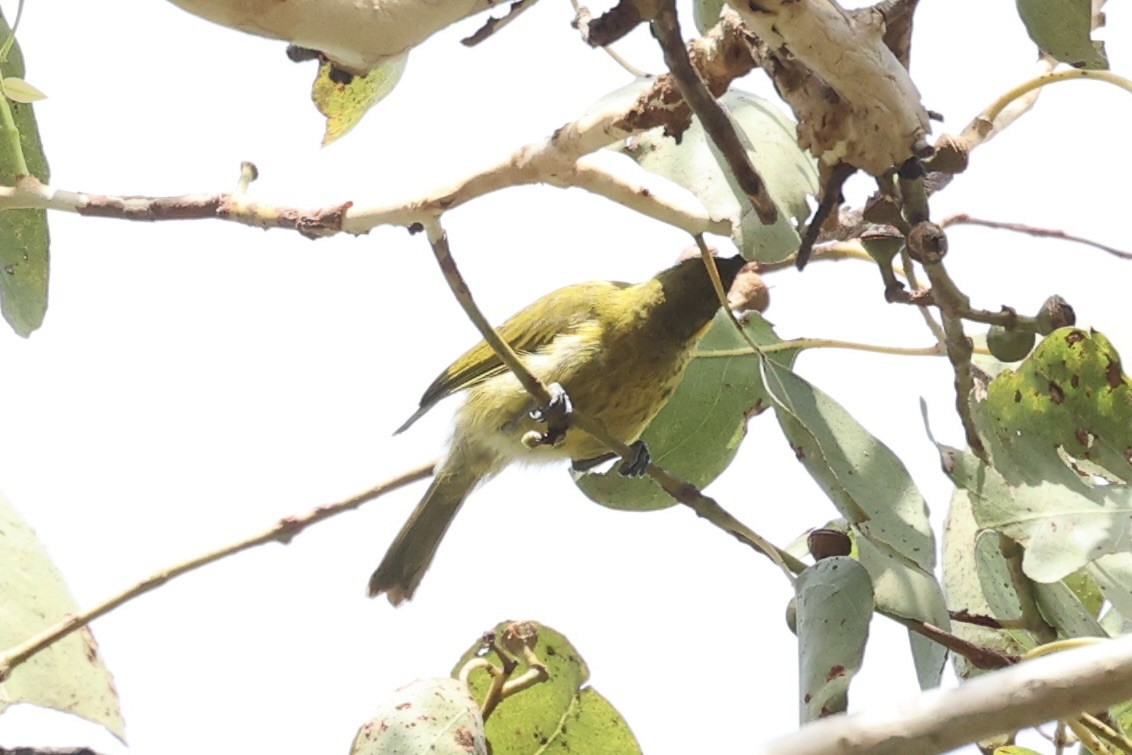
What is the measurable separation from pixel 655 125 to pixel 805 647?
2.10 ft

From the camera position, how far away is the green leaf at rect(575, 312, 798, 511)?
92.4 inches

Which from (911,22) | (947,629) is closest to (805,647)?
(947,629)

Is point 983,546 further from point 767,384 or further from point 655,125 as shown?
point 655,125

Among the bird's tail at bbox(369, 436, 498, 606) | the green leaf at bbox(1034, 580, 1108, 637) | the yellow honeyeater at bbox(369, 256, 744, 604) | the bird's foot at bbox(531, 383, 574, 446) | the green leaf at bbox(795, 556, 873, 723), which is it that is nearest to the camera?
the green leaf at bbox(795, 556, 873, 723)

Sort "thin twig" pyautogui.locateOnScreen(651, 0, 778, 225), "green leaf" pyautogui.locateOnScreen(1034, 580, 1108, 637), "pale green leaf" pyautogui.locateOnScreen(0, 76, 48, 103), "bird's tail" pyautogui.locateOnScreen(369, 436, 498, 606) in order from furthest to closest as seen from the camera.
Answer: "bird's tail" pyautogui.locateOnScreen(369, 436, 498, 606) < "green leaf" pyautogui.locateOnScreen(1034, 580, 1108, 637) < "pale green leaf" pyautogui.locateOnScreen(0, 76, 48, 103) < "thin twig" pyautogui.locateOnScreen(651, 0, 778, 225)

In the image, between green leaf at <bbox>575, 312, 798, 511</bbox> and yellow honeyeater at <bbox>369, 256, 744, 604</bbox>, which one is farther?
yellow honeyeater at <bbox>369, 256, 744, 604</bbox>

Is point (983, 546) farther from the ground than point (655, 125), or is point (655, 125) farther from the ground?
point (655, 125)

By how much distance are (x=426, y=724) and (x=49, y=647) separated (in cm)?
59

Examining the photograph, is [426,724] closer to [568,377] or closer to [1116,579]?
[1116,579]

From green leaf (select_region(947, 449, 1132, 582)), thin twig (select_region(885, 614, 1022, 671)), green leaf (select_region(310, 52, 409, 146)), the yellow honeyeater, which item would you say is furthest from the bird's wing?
thin twig (select_region(885, 614, 1022, 671))

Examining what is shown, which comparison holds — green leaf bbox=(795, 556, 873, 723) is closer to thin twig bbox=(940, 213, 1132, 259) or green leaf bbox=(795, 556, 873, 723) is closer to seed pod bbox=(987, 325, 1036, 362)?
seed pod bbox=(987, 325, 1036, 362)

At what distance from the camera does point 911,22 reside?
1.52 m

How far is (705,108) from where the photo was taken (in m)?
1.28

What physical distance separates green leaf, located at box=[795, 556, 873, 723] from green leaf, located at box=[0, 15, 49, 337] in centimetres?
132
